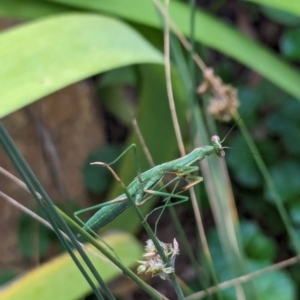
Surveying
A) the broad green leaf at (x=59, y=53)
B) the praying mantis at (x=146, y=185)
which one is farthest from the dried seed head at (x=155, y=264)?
the broad green leaf at (x=59, y=53)

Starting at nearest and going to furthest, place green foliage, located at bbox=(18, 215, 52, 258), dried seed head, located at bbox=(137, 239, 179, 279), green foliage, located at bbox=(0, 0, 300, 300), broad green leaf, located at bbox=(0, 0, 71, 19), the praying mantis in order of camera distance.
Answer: dried seed head, located at bbox=(137, 239, 179, 279)
the praying mantis
green foliage, located at bbox=(0, 0, 300, 300)
broad green leaf, located at bbox=(0, 0, 71, 19)
green foliage, located at bbox=(18, 215, 52, 258)

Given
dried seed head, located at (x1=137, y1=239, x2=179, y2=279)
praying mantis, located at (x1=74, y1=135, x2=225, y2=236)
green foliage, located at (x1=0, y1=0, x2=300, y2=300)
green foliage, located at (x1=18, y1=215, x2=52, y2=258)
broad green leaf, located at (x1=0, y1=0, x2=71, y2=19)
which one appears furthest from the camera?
green foliage, located at (x1=18, y1=215, x2=52, y2=258)

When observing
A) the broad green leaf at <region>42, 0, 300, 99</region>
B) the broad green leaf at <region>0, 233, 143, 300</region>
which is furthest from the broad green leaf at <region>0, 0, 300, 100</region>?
the broad green leaf at <region>0, 233, 143, 300</region>

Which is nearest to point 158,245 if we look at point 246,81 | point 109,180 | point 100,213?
point 100,213

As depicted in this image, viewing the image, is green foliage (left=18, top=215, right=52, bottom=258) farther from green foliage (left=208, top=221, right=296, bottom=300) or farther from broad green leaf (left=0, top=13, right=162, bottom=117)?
broad green leaf (left=0, top=13, right=162, bottom=117)

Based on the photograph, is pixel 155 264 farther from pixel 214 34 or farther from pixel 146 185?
pixel 214 34

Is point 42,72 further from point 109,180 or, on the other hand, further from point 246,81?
point 246,81

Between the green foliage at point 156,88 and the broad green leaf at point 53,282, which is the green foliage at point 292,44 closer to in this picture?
the green foliage at point 156,88

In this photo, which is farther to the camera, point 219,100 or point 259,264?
point 259,264

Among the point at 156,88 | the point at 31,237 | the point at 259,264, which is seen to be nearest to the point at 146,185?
the point at 156,88
